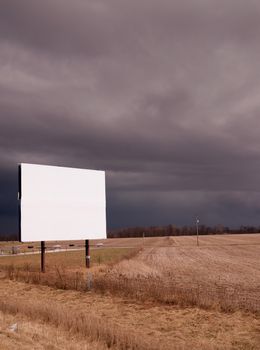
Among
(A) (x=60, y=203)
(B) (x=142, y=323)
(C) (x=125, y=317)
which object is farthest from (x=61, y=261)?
(B) (x=142, y=323)

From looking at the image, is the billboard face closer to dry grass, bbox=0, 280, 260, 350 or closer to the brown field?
the brown field

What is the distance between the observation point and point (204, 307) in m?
18.5

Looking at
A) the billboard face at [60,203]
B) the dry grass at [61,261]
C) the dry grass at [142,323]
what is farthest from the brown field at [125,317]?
the dry grass at [61,261]

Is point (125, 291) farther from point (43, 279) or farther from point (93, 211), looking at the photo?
point (93, 211)

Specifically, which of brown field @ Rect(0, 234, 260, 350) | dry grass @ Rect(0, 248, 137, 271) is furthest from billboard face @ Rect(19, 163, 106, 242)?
dry grass @ Rect(0, 248, 137, 271)

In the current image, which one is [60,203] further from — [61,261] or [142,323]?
[61,261]

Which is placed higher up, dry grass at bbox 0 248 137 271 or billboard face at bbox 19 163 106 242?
billboard face at bbox 19 163 106 242

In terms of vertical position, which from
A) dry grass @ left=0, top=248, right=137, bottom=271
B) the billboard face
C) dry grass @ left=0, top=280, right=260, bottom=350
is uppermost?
the billboard face

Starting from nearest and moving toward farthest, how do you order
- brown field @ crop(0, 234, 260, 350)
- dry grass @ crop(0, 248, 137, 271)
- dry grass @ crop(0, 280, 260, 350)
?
1. brown field @ crop(0, 234, 260, 350)
2. dry grass @ crop(0, 280, 260, 350)
3. dry grass @ crop(0, 248, 137, 271)

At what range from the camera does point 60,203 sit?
33.1 meters

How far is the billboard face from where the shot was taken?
31.3m

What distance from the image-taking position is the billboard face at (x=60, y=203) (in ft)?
103

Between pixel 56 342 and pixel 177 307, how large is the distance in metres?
7.79

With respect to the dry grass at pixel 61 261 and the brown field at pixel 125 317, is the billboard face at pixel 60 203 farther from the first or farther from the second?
the dry grass at pixel 61 261
